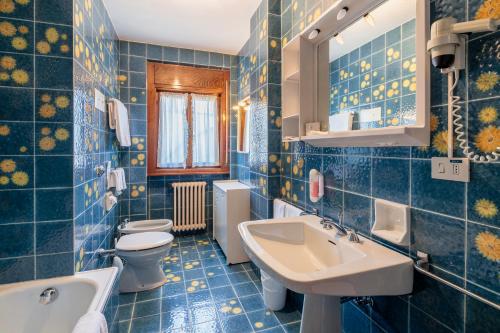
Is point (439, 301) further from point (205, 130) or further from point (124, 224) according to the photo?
point (205, 130)

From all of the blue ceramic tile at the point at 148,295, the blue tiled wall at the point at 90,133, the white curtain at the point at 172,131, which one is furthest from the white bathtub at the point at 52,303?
Answer: the white curtain at the point at 172,131

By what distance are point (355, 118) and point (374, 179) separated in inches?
13.2

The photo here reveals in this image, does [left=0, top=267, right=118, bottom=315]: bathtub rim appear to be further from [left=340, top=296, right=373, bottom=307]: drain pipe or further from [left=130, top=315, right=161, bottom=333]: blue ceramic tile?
[left=340, top=296, right=373, bottom=307]: drain pipe

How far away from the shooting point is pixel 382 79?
3.83ft

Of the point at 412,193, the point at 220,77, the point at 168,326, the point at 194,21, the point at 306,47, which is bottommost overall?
the point at 168,326

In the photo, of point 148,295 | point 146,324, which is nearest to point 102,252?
point 148,295

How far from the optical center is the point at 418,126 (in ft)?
3.06

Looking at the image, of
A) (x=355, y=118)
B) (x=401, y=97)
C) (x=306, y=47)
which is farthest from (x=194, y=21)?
(x=401, y=97)

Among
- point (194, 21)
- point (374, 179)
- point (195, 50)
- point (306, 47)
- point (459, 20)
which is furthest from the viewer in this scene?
point (195, 50)

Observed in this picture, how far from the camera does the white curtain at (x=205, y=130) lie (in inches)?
135

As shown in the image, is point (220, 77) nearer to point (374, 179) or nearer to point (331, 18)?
point (331, 18)

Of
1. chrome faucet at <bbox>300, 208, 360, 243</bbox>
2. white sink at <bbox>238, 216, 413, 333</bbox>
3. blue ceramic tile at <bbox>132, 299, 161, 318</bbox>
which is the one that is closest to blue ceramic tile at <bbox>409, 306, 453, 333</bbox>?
white sink at <bbox>238, 216, 413, 333</bbox>

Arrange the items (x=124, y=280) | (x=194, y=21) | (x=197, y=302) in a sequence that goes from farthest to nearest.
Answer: (x=194, y=21), (x=124, y=280), (x=197, y=302)

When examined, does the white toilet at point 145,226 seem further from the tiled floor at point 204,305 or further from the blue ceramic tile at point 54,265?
the blue ceramic tile at point 54,265
